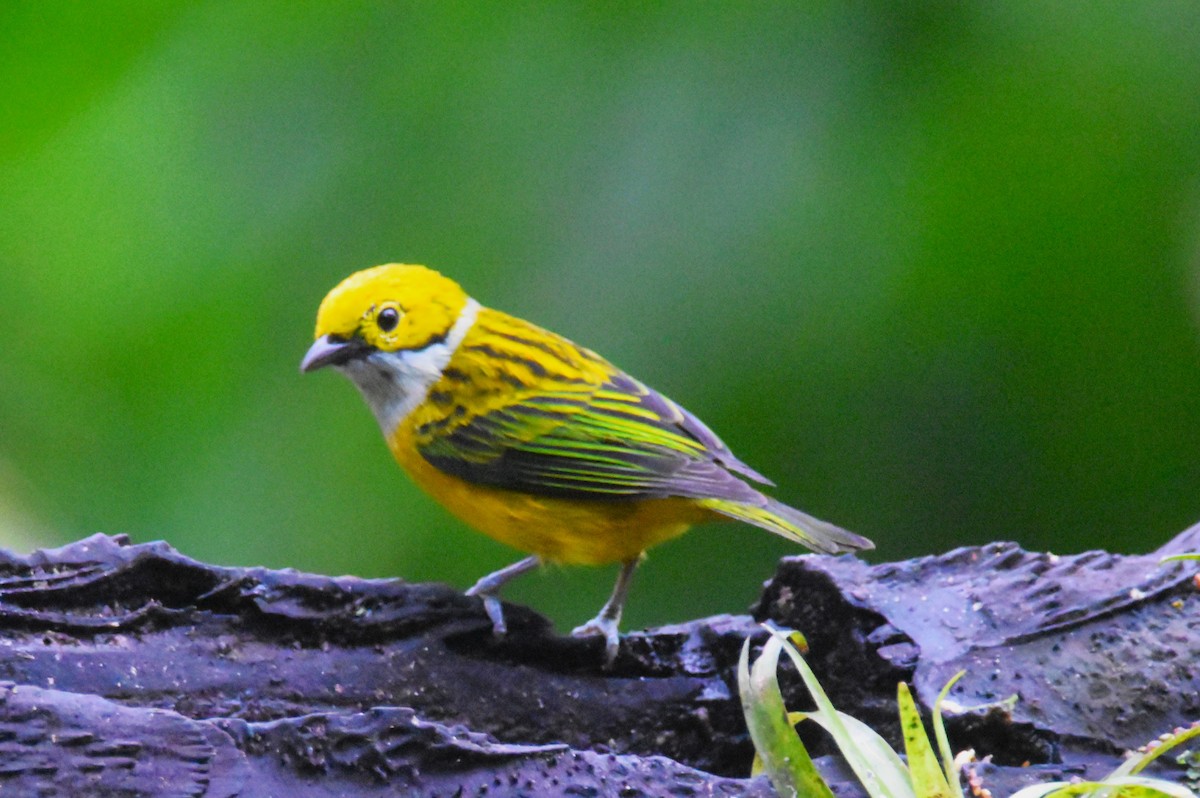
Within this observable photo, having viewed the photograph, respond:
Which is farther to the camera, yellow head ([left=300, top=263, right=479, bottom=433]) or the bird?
yellow head ([left=300, top=263, right=479, bottom=433])

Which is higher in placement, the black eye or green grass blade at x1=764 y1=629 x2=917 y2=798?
the black eye

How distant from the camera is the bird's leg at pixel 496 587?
9.06ft

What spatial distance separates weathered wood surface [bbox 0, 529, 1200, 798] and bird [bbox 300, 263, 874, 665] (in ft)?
1.10

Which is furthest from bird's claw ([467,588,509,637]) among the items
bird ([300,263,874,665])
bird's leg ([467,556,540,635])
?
bird ([300,263,874,665])

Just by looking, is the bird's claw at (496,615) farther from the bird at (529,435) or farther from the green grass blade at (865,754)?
the green grass blade at (865,754)

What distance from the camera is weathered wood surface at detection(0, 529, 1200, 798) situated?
2.04m

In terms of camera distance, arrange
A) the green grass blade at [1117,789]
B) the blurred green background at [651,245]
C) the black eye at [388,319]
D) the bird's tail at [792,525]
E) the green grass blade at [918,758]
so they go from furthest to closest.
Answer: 1. the blurred green background at [651,245]
2. the black eye at [388,319]
3. the bird's tail at [792,525]
4. the green grass blade at [918,758]
5. the green grass blade at [1117,789]

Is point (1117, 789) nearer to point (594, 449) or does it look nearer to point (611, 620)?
point (611, 620)

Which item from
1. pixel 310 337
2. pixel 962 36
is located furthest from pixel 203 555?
pixel 962 36

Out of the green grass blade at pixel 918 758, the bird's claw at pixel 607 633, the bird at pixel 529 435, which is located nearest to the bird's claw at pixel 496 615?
the bird's claw at pixel 607 633

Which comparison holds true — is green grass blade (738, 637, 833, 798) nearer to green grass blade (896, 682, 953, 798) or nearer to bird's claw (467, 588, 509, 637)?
green grass blade (896, 682, 953, 798)

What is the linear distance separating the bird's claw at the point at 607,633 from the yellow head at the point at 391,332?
2.81 ft

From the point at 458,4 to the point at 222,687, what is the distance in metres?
2.36

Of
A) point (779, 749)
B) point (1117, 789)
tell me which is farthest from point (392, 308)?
point (1117, 789)
